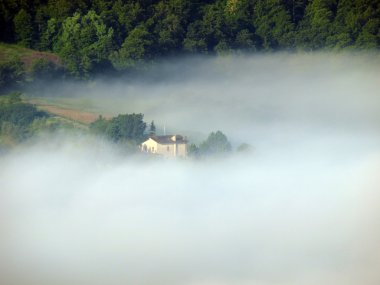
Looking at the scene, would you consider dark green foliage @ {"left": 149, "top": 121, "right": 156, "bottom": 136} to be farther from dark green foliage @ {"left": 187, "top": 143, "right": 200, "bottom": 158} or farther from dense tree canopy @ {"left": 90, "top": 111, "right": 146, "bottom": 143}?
dark green foliage @ {"left": 187, "top": 143, "right": 200, "bottom": 158}

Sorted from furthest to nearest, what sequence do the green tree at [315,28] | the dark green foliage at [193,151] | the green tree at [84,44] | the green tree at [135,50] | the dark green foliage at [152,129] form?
the green tree at [315,28] → the green tree at [135,50] → the green tree at [84,44] → the dark green foliage at [152,129] → the dark green foliage at [193,151]

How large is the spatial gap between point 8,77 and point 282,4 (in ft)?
18.1

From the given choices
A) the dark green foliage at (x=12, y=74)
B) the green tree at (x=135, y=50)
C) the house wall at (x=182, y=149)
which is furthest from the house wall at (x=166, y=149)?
the green tree at (x=135, y=50)

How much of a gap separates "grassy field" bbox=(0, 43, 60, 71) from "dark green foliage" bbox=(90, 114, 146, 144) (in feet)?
5.72

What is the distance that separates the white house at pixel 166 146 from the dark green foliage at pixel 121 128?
0.12 metres

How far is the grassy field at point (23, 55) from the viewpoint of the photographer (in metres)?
17.2

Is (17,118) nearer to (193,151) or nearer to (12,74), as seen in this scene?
(12,74)

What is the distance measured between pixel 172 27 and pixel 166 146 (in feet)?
13.9

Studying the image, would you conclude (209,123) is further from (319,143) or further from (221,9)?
(221,9)

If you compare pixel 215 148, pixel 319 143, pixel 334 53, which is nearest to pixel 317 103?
pixel 334 53

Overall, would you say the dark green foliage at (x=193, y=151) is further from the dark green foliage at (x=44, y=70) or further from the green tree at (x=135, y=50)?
the green tree at (x=135, y=50)

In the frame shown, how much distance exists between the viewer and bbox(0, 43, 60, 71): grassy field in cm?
1725

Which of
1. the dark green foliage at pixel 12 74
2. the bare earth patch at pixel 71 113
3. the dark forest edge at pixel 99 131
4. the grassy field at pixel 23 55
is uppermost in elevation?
the grassy field at pixel 23 55

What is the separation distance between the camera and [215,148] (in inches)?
600
